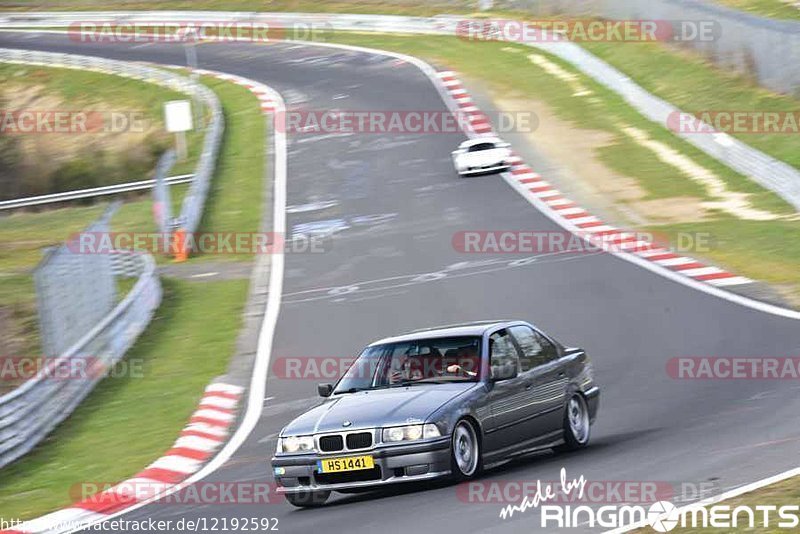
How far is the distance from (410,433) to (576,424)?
2381mm

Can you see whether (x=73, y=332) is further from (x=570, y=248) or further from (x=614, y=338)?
(x=570, y=248)

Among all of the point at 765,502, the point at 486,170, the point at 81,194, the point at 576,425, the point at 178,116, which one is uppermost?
the point at 765,502

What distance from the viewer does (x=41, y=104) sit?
5150cm

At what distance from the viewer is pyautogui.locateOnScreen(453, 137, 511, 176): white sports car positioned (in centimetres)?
3127

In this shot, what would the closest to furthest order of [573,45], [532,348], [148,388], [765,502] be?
[765,502] → [532,348] → [148,388] → [573,45]

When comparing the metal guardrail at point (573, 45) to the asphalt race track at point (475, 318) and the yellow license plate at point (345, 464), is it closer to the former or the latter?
the asphalt race track at point (475, 318)

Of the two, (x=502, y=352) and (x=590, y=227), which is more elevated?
(x=502, y=352)

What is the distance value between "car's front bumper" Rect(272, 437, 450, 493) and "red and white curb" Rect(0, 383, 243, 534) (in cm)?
178

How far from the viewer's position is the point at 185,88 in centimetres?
4656

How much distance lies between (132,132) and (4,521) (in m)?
35.0

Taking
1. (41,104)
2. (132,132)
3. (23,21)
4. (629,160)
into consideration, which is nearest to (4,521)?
(629,160)

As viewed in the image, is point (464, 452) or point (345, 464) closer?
point (345, 464)

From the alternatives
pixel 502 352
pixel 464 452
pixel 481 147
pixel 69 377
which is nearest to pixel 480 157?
pixel 481 147

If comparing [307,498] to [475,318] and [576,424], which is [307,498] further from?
[475,318]
